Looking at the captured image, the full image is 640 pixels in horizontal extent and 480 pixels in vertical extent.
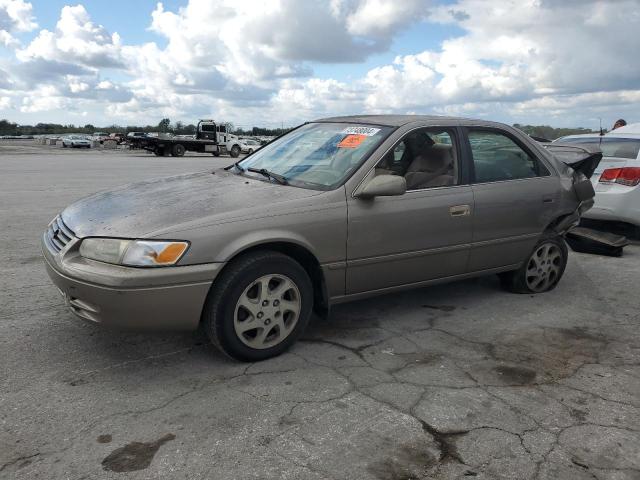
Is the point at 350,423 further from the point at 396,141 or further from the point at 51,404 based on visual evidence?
the point at 396,141

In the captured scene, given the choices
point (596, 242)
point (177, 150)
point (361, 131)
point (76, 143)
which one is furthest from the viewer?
point (76, 143)

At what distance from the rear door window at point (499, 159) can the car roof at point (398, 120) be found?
4.3 inches

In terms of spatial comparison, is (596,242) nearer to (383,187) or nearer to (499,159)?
(499,159)

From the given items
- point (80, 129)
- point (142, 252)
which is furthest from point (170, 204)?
point (80, 129)

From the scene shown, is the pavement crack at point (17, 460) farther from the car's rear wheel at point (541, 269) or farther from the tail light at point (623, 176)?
the tail light at point (623, 176)

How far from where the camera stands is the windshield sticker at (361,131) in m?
4.25

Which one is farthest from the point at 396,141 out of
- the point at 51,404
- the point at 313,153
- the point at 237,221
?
the point at 51,404

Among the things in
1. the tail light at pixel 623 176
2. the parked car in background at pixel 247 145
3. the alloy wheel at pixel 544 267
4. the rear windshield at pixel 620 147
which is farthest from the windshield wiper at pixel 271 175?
the parked car in background at pixel 247 145

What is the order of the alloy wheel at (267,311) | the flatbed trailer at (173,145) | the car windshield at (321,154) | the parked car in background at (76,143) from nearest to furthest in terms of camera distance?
the alloy wheel at (267,311)
the car windshield at (321,154)
the flatbed trailer at (173,145)
the parked car in background at (76,143)

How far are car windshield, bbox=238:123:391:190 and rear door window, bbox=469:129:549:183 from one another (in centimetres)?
86

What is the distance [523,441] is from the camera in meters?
2.74

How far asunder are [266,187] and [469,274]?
1818 millimetres

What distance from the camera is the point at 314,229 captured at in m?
3.62

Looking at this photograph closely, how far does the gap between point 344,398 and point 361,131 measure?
206 cm
